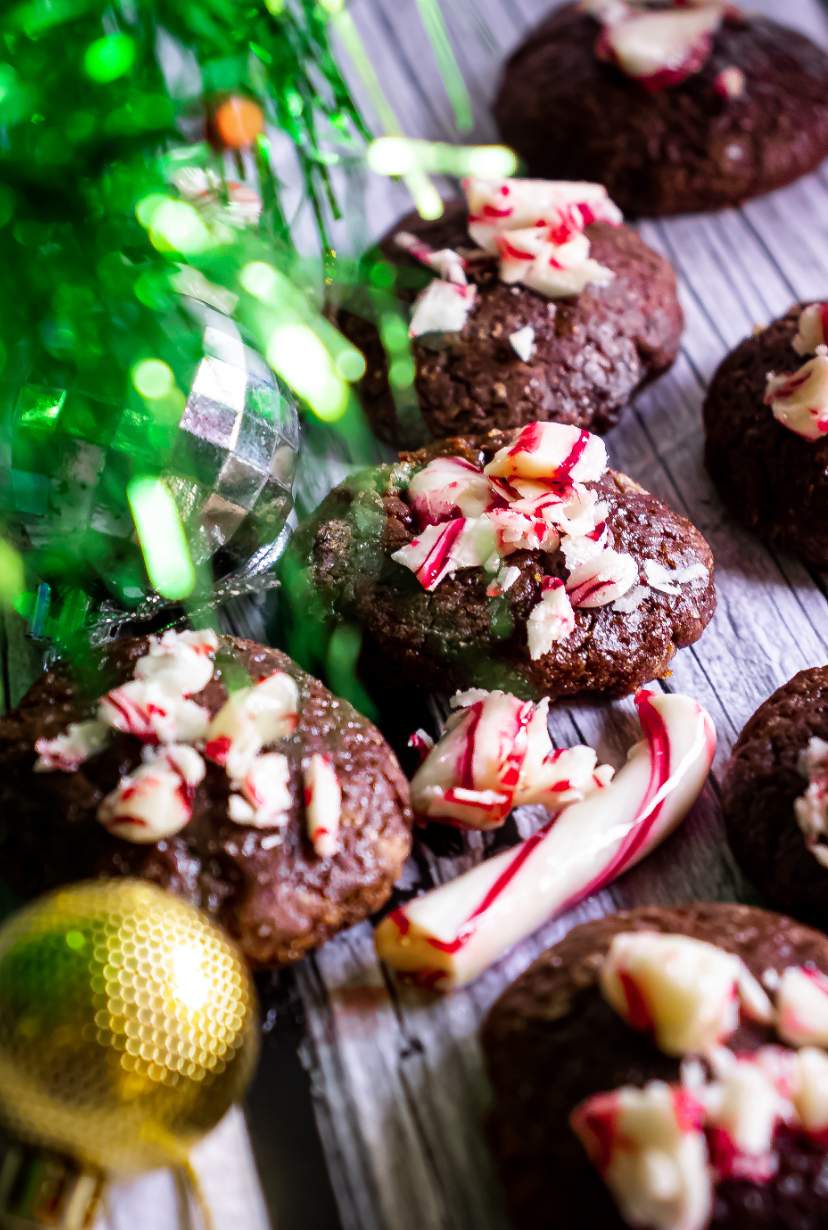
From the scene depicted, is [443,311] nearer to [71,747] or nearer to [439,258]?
[439,258]

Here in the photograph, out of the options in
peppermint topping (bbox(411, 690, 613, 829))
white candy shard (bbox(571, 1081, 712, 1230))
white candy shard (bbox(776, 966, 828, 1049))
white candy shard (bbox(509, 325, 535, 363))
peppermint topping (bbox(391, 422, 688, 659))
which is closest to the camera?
white candy shard (bbox(571, 1081, 712, 1230))

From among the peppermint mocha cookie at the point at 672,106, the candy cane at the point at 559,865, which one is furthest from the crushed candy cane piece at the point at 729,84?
the candy cane at the point at 559,865

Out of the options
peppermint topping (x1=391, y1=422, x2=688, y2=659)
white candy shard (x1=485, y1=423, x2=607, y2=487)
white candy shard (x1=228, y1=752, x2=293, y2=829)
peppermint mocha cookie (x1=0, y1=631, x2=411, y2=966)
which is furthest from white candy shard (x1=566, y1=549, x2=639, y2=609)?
white candy shard (x1=228, y1=752, x2=293, y2=829)

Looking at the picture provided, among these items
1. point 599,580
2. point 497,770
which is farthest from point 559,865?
point 599,580

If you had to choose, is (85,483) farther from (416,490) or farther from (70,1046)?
(70,1046)

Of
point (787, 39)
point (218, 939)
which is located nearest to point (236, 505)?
point (218, 939)

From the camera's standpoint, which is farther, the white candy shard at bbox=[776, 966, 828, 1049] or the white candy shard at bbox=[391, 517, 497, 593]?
the white candy shard at bbox=[391, 517, 497, 593]

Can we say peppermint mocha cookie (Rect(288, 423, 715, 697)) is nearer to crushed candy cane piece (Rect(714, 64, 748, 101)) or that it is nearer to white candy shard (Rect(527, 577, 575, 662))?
white candy shard (Rect(527, 577, 575, 662))
